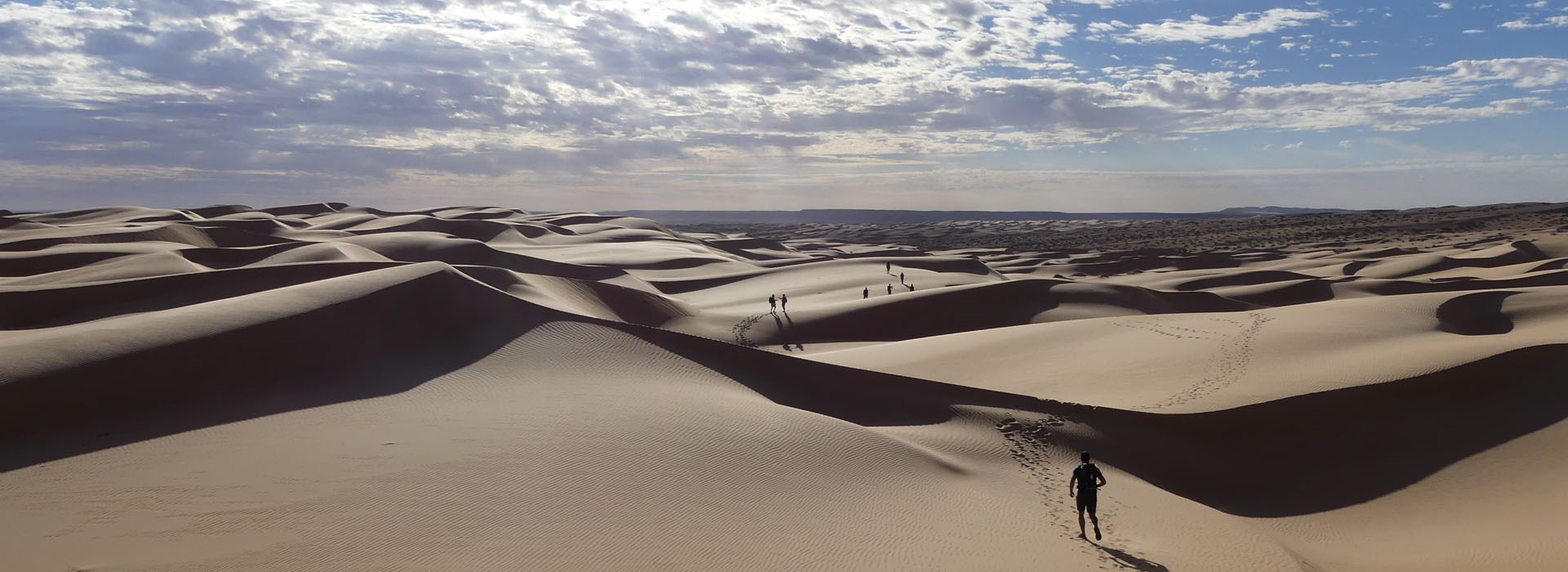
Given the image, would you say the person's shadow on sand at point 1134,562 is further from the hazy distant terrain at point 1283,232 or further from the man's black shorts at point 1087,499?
the hazy distant terrain at point 1283,232

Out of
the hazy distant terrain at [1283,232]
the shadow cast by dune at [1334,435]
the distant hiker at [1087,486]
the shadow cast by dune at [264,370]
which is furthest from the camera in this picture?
the hazy distant terrain at [1283,232]

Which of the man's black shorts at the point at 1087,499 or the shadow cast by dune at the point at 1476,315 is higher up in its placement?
the shadow cast by dune at the point at 1476,315

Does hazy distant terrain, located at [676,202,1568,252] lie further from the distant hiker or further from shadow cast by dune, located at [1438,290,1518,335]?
the distant hiker

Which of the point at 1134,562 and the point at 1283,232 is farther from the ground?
the point at 1283,232

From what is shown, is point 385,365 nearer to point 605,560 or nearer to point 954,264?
point 605,560

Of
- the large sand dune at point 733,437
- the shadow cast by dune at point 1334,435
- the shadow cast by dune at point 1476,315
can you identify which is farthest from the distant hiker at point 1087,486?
the shadow cast by dune at point 1476,315

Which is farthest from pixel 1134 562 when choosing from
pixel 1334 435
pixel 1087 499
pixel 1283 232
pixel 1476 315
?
pixel 1283 232

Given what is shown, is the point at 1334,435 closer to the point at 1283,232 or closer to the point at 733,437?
the point at 733,437
